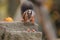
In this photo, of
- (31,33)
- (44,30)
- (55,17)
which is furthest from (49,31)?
(55,17)

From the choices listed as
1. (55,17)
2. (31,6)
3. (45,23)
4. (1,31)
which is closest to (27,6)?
(31,6)

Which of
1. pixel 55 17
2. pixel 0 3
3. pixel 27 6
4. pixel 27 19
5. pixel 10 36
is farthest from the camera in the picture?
pixel 0 3

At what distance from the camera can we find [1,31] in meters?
3.06

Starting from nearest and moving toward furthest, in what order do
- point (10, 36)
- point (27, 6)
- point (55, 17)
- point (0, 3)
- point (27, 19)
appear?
point (10, 36)
point (27, 19)
point (27, 6)
point (55, 17)
point (0, 3)

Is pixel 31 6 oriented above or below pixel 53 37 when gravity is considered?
above

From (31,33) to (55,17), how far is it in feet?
8.59

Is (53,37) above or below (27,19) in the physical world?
below

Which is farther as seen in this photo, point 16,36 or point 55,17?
point 55,17

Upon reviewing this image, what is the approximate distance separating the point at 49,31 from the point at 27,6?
0.42m

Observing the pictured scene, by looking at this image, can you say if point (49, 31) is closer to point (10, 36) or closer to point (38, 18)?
point (38, 18)

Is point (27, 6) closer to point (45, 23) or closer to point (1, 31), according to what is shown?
point (45, 23)

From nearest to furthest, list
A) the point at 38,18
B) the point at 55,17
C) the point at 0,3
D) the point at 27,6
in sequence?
the point at 27,6, the point at 38,18, the point at 55,17, the point at 0,3

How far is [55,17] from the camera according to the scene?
219 inches

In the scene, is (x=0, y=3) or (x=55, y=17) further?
(x=0, y=3)
